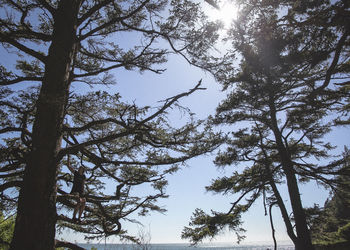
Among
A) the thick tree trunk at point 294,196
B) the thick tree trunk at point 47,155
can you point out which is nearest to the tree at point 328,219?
the thick tree trunk at point 294,196

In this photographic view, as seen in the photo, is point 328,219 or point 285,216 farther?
point 328,219

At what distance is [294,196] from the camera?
28.8 ft

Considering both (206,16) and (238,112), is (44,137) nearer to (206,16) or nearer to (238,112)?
(206,16)

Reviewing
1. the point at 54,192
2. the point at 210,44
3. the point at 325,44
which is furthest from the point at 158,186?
the point at 325,44

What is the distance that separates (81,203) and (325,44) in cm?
657

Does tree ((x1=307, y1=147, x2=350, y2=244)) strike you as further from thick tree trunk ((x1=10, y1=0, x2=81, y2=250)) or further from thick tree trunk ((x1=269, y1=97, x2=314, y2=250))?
thick tree trunk ((x1=10, y1=0, x2=81, y2=250))

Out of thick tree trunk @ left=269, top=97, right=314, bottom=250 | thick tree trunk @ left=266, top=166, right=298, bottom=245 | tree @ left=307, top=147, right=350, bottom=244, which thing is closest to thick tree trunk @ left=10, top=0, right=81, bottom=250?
thick tree trunk @ left=266, top=166, right=298, bottom=245

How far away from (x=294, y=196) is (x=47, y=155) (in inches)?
382

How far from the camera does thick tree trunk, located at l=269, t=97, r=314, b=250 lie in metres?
7.83

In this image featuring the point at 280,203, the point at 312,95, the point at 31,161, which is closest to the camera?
the point at 31,161

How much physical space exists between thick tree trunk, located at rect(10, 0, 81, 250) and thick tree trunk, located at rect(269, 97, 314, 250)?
8.94 metres

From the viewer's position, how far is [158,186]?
21.3 ft

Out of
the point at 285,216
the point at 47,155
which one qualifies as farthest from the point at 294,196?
the point at 47,155

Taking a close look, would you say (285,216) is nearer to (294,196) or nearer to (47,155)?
(294,196)
